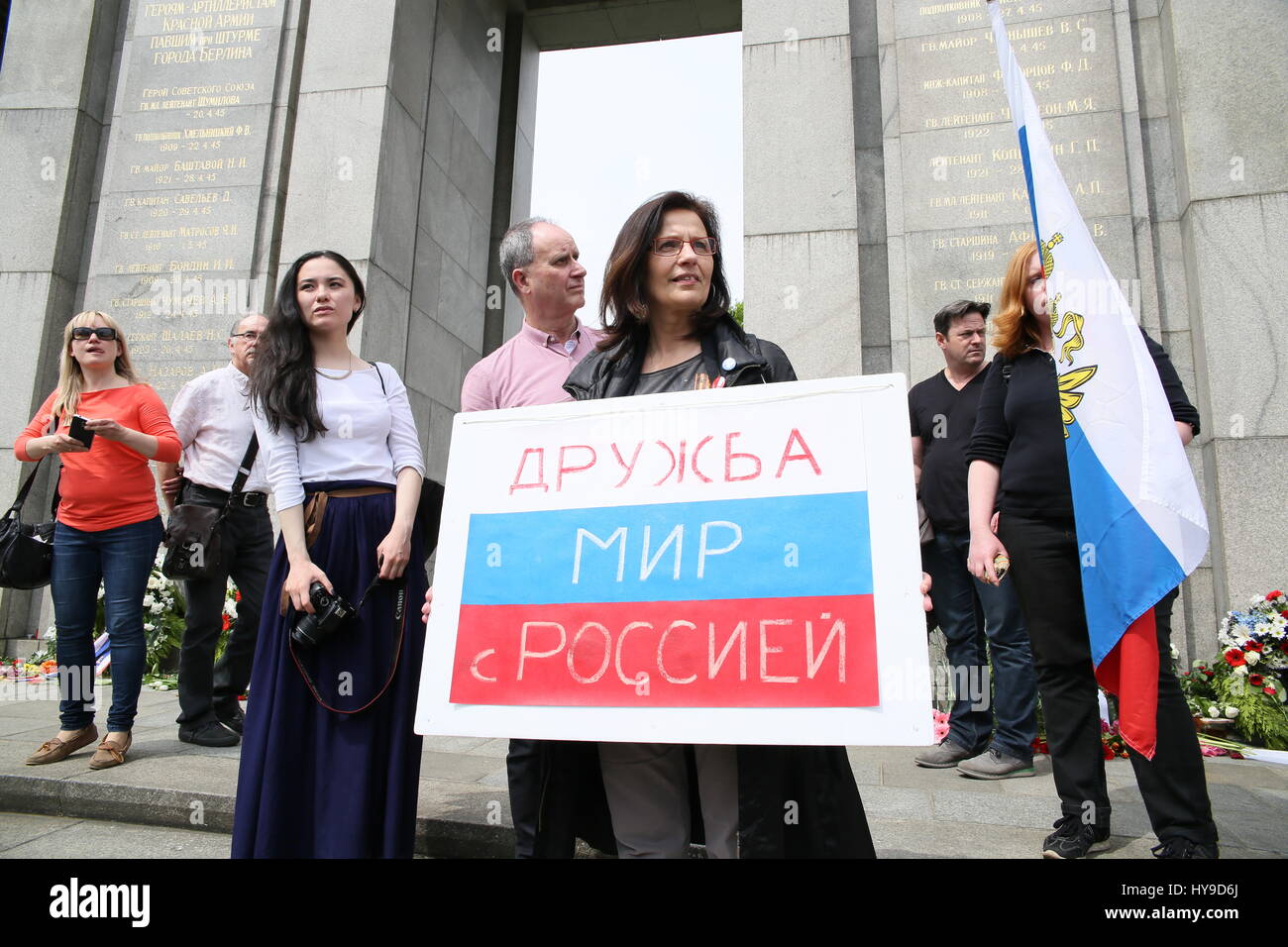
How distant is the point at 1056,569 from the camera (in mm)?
2867

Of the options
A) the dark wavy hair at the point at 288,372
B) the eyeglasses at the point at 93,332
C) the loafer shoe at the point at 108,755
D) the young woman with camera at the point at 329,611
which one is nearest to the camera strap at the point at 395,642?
the young woman with camera at the point at 329,611

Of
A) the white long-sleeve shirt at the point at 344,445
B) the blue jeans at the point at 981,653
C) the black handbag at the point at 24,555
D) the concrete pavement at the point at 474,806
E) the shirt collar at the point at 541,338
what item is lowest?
the concrete pavement at the point at 474,806

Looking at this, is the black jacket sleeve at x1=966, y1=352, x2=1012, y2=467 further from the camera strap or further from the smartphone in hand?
the smartphone in hand

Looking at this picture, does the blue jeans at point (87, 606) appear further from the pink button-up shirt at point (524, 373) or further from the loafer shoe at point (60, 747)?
the pink button-up shirt at point (524, 373)

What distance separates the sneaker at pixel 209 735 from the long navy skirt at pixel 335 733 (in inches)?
78.4

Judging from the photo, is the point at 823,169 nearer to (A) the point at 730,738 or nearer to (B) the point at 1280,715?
(B) the point at 1280,715

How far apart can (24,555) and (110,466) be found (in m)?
0.61

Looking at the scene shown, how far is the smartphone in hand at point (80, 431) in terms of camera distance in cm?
384

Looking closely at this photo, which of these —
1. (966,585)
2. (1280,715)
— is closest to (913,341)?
(966,585)

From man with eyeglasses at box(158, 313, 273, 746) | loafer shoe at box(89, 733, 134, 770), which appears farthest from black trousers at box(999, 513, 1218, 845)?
loafer shoe at box(89, 733, 134, 770)

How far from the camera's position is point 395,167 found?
8.11 meters

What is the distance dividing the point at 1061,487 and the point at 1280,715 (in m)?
3.23

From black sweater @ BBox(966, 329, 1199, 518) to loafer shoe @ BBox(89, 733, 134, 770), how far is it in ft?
12.8

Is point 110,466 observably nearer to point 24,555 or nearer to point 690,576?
point 24,555
